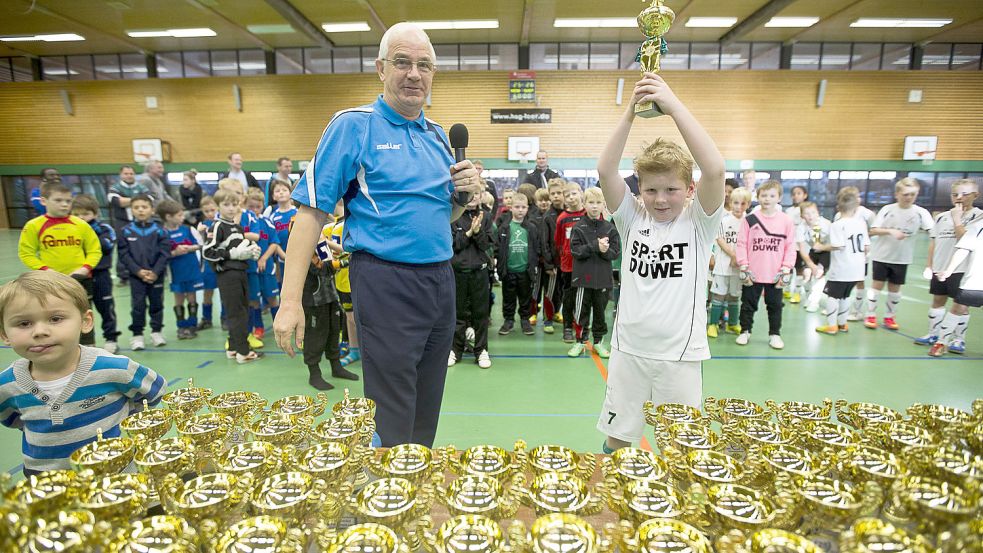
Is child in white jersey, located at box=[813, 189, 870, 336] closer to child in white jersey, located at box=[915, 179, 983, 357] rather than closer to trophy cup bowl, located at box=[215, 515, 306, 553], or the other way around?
child in white jersey, located at box=[915, 179, 983, 357]

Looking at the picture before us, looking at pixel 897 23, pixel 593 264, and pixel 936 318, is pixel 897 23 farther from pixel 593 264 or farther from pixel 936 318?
pixel 593 264

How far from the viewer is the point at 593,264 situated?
16.4 feet

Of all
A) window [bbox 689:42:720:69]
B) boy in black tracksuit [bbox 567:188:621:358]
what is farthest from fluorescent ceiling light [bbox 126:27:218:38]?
window [bbox 689:42:720:69]

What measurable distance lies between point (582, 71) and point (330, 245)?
12493 millimetres

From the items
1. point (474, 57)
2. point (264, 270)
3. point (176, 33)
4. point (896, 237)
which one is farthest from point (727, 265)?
point (176, 33)

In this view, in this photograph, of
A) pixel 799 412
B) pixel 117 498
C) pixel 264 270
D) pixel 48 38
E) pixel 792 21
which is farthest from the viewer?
pixel 48 38

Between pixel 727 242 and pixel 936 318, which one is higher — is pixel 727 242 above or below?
above

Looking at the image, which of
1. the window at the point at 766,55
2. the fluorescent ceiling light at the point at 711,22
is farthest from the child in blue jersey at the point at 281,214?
the window at the point at 766,55

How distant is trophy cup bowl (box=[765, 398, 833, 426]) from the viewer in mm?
1230

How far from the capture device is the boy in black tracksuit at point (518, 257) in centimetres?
570

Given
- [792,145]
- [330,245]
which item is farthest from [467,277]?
[792,145]

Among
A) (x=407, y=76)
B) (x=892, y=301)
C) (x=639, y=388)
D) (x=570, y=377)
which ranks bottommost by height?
(x=570, y=377)

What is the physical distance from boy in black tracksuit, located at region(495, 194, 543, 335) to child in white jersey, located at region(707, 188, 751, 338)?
7.51 feet

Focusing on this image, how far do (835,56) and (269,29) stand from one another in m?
16.6
